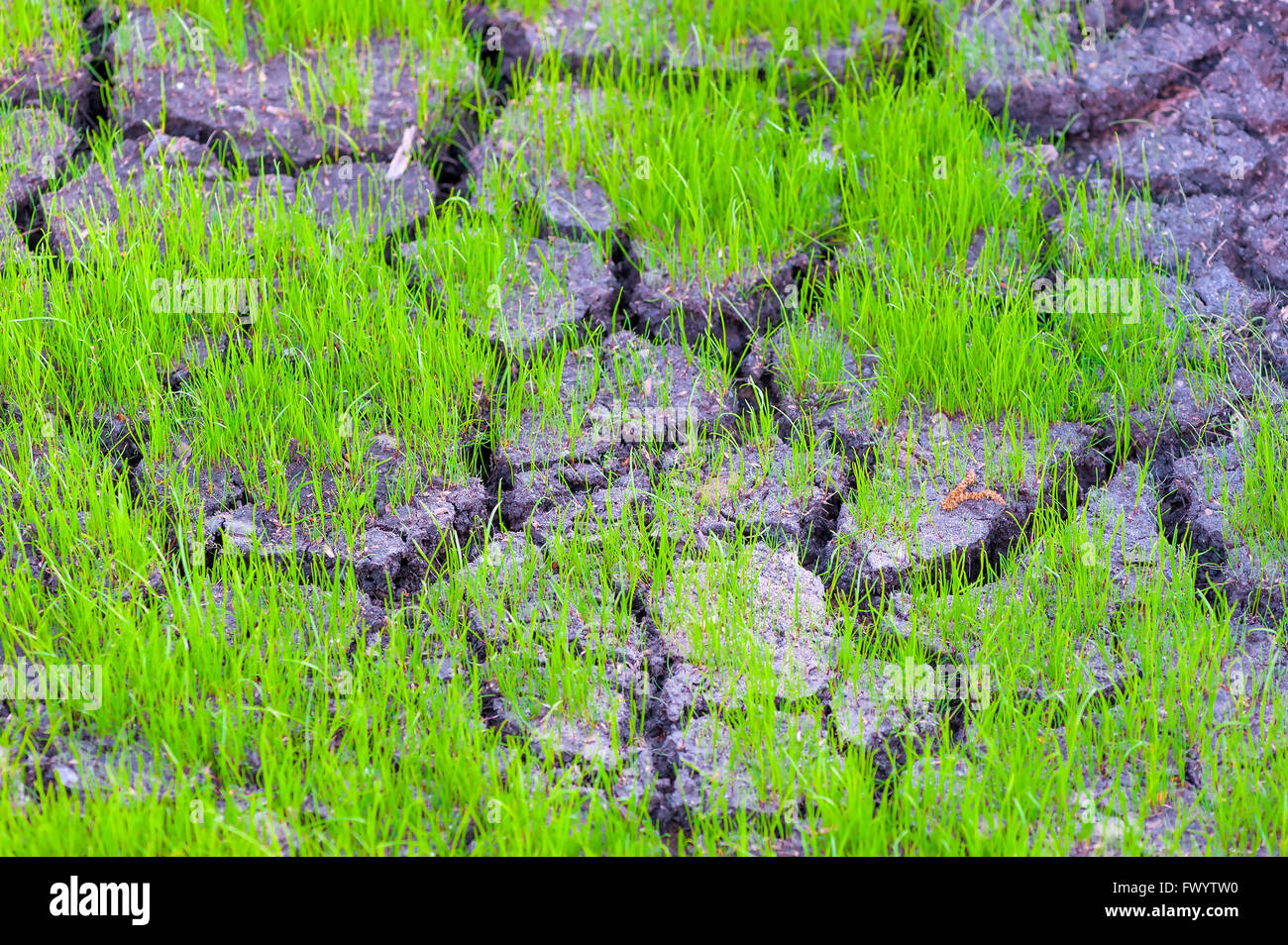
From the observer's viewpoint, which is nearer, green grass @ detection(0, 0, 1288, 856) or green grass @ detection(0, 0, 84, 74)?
green grass @ detection(0, 0, 1288, 856)

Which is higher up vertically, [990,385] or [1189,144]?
[1189,144]

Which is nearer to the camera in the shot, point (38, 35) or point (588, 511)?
point (588, 511)

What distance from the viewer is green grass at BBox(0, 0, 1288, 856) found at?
246 centimetres

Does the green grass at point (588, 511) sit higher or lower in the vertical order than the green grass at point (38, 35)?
lower

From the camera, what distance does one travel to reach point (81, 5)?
14.3 feet

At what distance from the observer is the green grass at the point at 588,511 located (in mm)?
2459

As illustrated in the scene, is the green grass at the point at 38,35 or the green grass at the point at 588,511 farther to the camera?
the green grass at the point at 38,35

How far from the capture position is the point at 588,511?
3.00m

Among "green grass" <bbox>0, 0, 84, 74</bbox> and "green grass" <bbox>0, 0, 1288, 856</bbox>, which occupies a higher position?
"green grass" <bbox>0, 0, 84, 74</bbox>

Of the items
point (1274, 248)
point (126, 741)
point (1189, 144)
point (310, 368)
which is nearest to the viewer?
point (126, 741)

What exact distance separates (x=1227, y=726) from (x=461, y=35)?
3.08 m

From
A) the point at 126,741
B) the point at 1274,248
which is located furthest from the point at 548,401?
the point at 1274,248

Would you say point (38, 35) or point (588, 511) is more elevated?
point (38, 35)

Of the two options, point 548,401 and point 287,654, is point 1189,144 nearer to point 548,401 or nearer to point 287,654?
point 548,401
